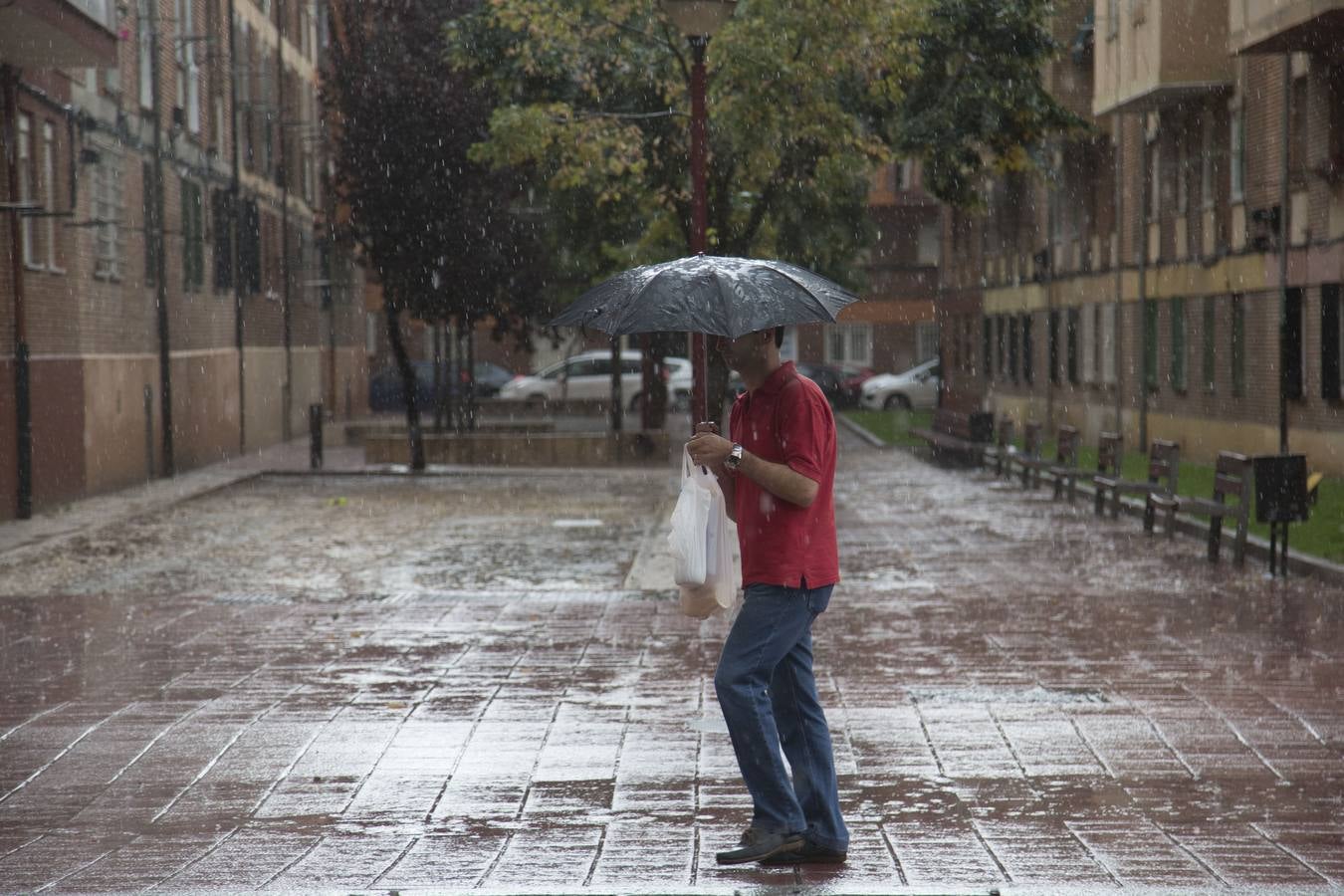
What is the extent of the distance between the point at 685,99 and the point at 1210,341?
10499mm

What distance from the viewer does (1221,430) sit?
1117 inches

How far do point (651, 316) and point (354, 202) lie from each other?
24.5 meters

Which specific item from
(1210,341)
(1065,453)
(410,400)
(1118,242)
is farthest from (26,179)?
(1118,242)

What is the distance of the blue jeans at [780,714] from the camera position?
572 centimetres

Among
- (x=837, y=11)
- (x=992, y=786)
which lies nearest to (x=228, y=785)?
(x=992, y=786)

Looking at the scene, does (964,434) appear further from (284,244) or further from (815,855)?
(815,855)

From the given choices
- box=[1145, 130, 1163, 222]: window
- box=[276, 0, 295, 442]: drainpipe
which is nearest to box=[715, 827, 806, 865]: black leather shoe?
box=[1145, 130, 1163, 222]: window

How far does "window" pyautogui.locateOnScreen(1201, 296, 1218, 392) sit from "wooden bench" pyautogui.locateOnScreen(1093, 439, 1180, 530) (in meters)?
10.2

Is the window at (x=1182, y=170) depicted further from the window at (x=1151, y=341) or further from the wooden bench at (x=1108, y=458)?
the wooden bench at (x=1108, y=458)

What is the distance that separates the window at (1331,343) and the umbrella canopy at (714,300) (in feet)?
62.4

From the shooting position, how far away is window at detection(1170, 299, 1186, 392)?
101ft

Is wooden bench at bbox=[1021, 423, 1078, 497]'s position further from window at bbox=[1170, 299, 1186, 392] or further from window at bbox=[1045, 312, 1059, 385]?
window at bbox=[1045, 312, 1059, 385]

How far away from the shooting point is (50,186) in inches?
888

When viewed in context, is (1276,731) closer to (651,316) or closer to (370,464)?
(651,316)
